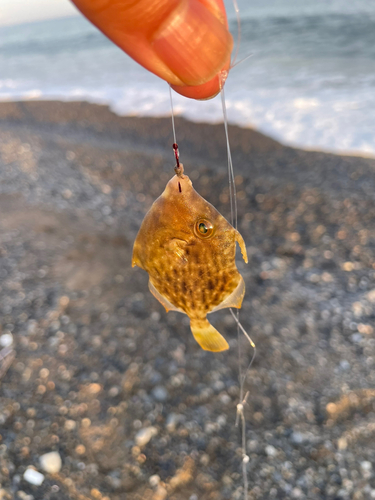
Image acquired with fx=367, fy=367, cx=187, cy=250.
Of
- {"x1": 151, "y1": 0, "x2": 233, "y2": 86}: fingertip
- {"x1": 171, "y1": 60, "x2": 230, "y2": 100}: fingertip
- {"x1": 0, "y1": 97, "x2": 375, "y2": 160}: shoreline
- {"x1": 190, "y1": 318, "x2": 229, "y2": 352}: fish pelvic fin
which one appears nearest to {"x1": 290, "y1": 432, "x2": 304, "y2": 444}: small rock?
{"x1": 190, "y1": 318, "x2": 229, "y2": 352}: fish pelvic fin

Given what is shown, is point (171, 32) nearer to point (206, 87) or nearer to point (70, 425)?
point (206, 87)

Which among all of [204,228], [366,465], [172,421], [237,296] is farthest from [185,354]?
[204,228]

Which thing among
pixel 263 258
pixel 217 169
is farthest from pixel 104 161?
pixel 263 258

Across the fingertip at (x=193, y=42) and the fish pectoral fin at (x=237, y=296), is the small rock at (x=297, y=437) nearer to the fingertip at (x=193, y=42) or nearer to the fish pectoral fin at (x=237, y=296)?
the fish pectoral fin at (x=237, y=296)

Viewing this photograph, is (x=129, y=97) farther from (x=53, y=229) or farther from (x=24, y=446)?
(x=24, y=446)

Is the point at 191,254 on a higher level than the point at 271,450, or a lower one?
higher

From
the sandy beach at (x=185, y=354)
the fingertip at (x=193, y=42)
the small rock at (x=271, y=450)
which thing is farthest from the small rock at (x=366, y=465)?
the fingertip at (x=193, y=42)
